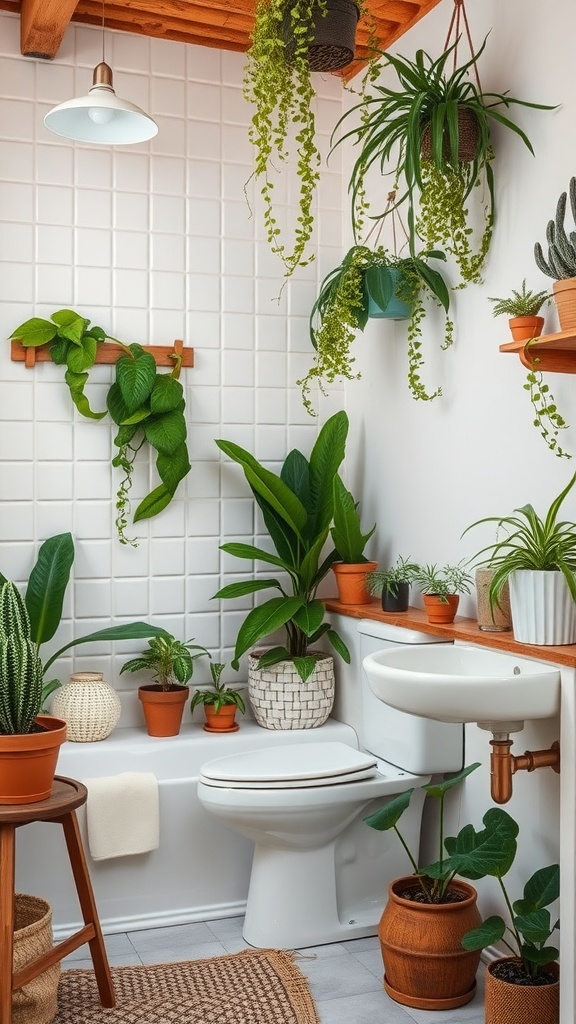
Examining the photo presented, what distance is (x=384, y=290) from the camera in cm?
307

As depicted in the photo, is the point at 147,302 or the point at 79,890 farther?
the point at 147,302

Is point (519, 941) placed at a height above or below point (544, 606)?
below

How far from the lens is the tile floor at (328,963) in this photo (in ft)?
8.11

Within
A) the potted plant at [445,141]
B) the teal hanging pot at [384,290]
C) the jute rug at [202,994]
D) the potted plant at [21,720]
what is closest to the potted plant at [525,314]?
the potted plant at [445,141]

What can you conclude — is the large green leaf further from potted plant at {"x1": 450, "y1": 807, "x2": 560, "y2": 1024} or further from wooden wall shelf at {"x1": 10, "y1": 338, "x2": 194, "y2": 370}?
potted plant at {"x1": 450, "y1": 807, "x2": 560, "y2": 1024}

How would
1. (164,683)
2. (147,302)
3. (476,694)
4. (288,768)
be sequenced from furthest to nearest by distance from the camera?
(147,302), (164,683), (288,768), (476,694)

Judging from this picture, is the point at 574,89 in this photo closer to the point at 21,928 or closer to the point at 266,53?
the point at 266,53

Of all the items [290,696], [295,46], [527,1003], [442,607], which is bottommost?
[527,1003]

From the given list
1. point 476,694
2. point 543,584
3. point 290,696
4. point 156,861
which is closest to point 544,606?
point 543,584

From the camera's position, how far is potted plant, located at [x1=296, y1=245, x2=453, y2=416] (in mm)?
3029

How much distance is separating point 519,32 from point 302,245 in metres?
0.81

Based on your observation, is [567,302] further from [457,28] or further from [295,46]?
[457,28]

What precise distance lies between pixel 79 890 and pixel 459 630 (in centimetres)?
116

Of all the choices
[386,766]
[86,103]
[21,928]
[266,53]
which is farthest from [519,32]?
[21,928]
